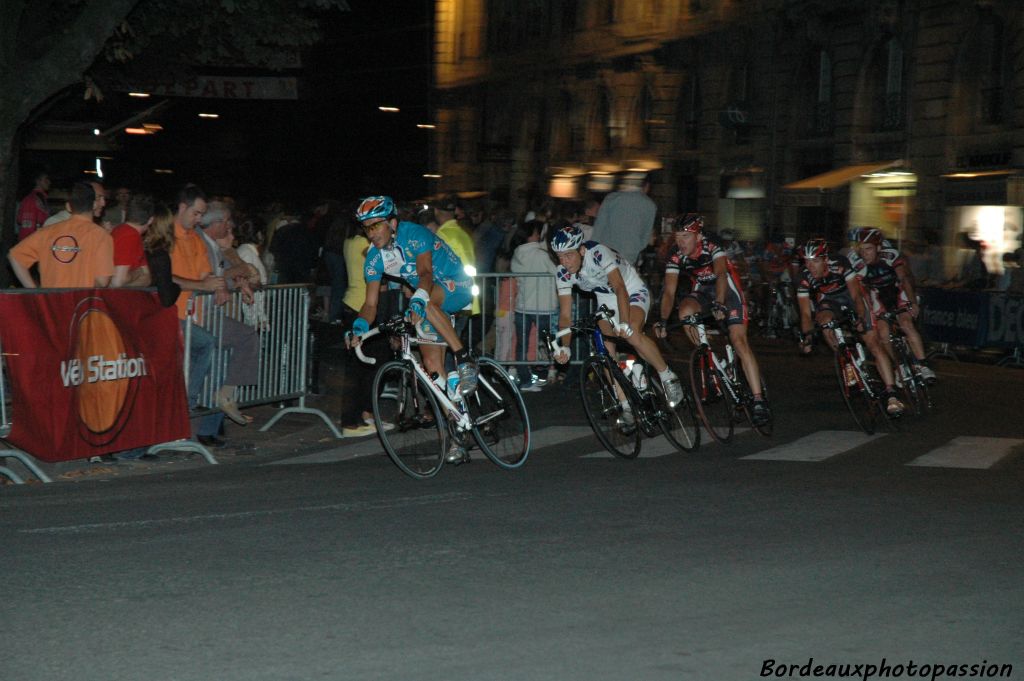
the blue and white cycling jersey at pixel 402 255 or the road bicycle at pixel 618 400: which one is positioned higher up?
the blue and white cycling jersey at pixel 402 255

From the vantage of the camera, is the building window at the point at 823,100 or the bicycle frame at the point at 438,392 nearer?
the bicycle frame at the point at 438,392

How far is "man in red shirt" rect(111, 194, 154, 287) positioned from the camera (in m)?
11.2

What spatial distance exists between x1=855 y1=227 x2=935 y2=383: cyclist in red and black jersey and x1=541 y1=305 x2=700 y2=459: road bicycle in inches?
138

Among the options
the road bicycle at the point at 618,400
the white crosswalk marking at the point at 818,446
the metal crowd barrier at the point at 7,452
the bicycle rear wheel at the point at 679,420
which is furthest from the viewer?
the white crosswalk marking at the point at 818,446

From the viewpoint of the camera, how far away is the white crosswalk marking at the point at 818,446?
11.2 metres

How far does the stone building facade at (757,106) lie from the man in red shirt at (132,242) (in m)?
10.4

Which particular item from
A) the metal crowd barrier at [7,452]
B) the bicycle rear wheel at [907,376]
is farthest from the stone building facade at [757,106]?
the metal crowd barrier at [7,452]

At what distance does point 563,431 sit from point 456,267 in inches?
116

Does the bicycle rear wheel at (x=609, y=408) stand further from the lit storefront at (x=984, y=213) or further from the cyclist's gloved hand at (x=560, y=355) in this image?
the lit storefront at (x=984, y=213)

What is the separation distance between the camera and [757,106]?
3966 centimetres

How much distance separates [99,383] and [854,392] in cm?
633

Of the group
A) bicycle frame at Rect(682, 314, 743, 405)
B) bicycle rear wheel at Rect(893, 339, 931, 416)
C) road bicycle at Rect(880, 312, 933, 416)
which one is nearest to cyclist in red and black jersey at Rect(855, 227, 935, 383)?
road bicycle at Rect(880, 312, 933, 416)

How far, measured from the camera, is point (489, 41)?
56125 millimetres

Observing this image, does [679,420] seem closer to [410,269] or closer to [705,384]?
[705,384]
